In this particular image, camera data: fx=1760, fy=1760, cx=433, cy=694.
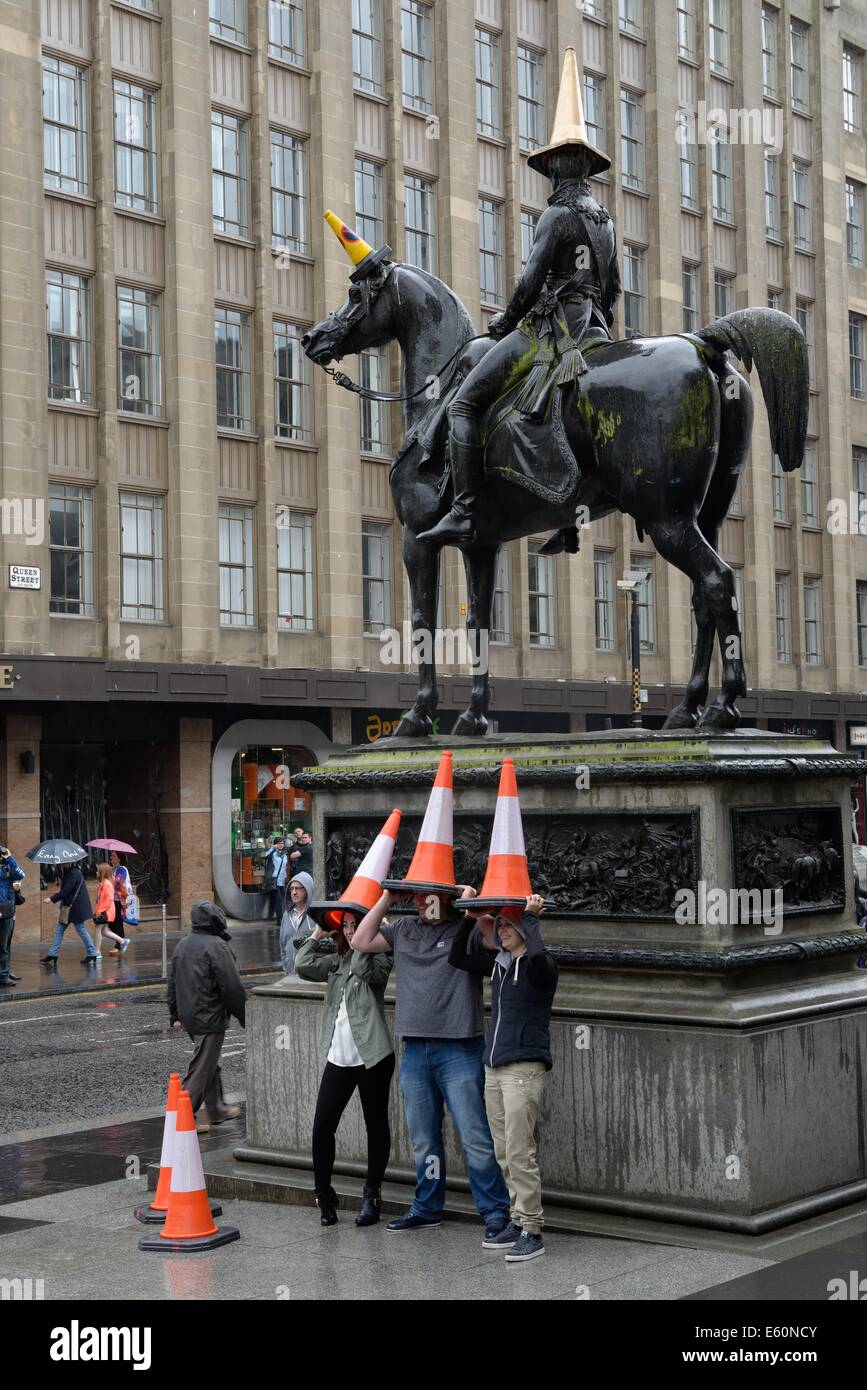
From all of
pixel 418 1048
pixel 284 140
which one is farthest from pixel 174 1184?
pixel 284 140

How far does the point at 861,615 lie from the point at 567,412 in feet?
147

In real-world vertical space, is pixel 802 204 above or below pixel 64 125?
above

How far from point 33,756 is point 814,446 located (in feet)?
93.5

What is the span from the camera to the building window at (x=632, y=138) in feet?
147

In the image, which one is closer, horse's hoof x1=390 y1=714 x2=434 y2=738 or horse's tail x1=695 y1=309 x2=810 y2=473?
horse's tail x1=695 y1=309 x2=810 y2=473

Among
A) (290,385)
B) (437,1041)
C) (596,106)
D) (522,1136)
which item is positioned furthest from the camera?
(596,106)

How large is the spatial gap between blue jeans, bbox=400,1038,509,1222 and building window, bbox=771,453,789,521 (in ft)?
137

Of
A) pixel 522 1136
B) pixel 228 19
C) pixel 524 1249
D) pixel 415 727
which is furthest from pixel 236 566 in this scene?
pixel 524 1249

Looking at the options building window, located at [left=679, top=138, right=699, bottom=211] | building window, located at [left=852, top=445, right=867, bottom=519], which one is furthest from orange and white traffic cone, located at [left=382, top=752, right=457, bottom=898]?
building window, located at [left=852, top=445, right=867, bottom=519]

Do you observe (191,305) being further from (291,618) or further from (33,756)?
(33,756)

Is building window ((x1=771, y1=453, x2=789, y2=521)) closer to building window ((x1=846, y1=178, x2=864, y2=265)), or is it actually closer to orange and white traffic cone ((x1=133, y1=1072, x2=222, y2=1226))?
building window ((x1=846, y1=178, x2=864, y2=265))

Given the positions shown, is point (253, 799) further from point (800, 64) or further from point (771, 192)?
point (800, 64)

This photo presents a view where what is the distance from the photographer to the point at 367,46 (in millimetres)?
38406

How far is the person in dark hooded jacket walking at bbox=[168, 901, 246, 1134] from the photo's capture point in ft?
41.6
